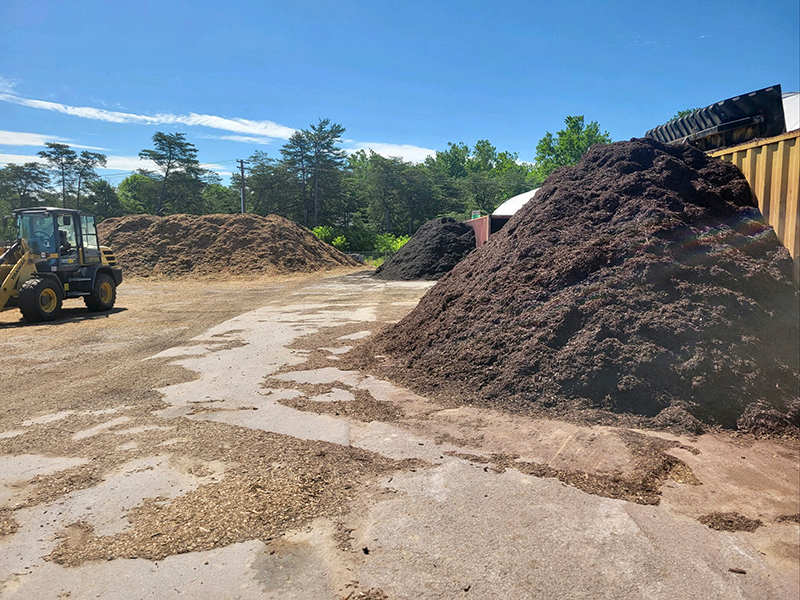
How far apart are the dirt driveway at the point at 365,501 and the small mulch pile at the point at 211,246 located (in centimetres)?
2093

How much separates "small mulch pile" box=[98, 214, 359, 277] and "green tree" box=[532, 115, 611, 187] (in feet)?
141

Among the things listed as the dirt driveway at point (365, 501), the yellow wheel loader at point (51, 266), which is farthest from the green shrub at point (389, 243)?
the dirt driveway at point (365, 501)

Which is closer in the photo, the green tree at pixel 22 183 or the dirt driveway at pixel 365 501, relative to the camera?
the dirt driveway at pixel 365 501

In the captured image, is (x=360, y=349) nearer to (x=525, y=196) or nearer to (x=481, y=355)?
(x=481, y=355)

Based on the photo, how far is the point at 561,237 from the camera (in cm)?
662

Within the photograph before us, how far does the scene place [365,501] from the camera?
3.34 meters

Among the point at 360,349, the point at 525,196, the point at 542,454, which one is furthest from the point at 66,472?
the point at 525,196

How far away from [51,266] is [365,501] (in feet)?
39.0

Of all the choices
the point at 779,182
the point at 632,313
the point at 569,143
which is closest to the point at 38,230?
the point at 632,313

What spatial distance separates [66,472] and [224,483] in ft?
4.17

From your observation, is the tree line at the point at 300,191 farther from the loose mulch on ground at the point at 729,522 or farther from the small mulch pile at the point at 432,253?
the loose mulch on ground at the point at 729,522

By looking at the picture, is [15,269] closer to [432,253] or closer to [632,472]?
[632,472]

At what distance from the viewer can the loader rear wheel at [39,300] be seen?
11.0m

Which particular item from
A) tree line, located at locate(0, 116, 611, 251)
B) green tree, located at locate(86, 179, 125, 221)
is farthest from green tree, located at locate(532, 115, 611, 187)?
green tree, located at locate(86, 179, 125, 221)
